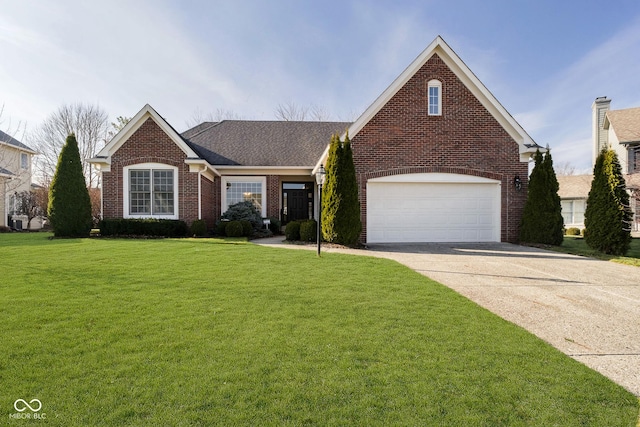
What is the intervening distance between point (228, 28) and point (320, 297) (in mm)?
12011

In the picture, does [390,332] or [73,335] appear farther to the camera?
[390,332]

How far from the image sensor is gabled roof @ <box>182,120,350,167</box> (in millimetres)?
16438

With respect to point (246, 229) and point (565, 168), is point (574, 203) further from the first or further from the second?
point (565, 168)

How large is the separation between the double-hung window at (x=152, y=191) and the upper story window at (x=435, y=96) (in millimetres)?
10637

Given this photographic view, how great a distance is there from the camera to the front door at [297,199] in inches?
675

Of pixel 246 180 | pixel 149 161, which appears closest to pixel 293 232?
pixel 246 180

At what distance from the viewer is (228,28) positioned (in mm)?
12500

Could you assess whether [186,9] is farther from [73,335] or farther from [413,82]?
[73,335]

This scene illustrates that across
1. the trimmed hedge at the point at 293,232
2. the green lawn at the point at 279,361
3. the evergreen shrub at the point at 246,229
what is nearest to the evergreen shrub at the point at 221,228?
the evergreen shrub at the point at 246,229

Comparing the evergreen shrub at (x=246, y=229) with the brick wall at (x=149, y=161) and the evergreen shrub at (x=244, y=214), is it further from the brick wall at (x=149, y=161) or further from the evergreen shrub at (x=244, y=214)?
the brick wall at (x=149, y=161)

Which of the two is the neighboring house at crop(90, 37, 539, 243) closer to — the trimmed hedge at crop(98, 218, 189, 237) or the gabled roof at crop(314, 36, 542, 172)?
the gabled roof at crop(314, 36, 542, 172)

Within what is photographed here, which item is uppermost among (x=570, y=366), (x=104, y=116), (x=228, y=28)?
(x=104, y=116)

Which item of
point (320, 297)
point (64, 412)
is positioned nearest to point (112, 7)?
point (320, 297)

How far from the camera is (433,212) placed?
1220 cm
